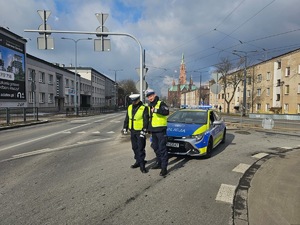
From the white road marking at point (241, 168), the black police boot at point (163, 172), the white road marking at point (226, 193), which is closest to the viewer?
the white road marking at point (226, 193)

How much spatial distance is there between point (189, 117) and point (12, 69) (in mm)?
25114

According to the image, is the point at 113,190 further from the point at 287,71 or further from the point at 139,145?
the point at 287,71

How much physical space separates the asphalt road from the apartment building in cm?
3675

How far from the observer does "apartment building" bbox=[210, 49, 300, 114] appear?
38.0 m

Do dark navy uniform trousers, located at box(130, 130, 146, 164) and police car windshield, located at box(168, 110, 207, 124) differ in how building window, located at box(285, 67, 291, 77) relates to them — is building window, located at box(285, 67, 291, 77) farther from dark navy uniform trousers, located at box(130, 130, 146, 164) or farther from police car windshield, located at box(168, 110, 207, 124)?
dark navy uniform trousers, located at box(130, 130, 146, 164)

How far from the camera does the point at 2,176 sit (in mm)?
5258

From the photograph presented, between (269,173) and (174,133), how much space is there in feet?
8.23

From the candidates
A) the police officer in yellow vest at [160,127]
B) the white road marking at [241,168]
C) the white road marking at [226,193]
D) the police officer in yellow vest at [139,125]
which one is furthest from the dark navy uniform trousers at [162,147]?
the white road marking at [241,168]

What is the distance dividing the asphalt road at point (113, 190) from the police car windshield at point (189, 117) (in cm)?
131

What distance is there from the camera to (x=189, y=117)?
27.1 feet

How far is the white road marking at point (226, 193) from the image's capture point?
4.18 meters

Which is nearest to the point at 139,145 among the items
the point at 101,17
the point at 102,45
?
the point at 102,45

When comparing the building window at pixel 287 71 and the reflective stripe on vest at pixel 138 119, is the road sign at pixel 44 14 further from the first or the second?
the building window at pixel 287 71

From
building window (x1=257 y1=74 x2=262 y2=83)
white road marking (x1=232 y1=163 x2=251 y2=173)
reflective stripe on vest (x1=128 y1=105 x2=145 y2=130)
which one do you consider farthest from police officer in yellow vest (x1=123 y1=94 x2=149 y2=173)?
building window (x1=257 y1=74 x2=262 y2=83)
